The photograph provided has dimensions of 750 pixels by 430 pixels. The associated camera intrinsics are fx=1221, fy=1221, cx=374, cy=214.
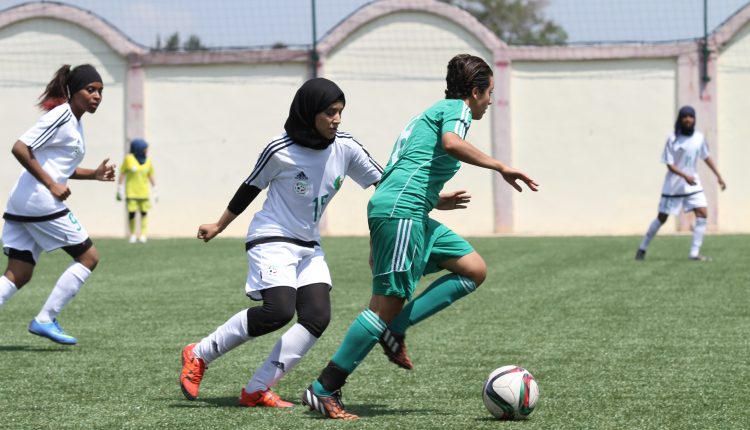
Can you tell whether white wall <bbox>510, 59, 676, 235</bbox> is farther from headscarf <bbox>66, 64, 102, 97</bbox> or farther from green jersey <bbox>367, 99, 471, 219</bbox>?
green jersey <bbox>367, 99, 471, 219</bbox>

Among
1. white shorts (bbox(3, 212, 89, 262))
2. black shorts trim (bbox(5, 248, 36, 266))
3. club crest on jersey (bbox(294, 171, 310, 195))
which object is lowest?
black shorts trim (bbox(5, 248, 36, 266))

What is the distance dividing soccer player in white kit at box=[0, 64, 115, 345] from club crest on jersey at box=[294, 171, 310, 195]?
243cm

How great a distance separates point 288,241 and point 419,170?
725mm

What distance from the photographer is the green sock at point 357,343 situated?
18.2 feet

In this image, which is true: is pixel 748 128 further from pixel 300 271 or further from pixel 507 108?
pixel 300 271

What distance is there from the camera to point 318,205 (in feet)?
19.4

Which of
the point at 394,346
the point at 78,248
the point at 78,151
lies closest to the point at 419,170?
the point at 394,346

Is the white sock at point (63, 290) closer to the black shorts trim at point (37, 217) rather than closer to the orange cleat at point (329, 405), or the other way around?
the black shorts trim at point (37, 217)

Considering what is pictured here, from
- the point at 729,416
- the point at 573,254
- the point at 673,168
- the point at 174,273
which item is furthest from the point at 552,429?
the point at 573,254

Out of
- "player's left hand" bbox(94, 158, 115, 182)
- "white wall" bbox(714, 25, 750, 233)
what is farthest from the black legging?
"white wall" bbox(714, 25, 750, 233)

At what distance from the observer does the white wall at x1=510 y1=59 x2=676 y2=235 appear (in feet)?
79.5

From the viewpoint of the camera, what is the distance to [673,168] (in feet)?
51.4

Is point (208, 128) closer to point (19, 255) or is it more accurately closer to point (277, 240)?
point (19, 255)

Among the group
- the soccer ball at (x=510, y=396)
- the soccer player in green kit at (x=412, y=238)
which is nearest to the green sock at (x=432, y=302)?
the soccer player in green kit at (x=412, y=238)
